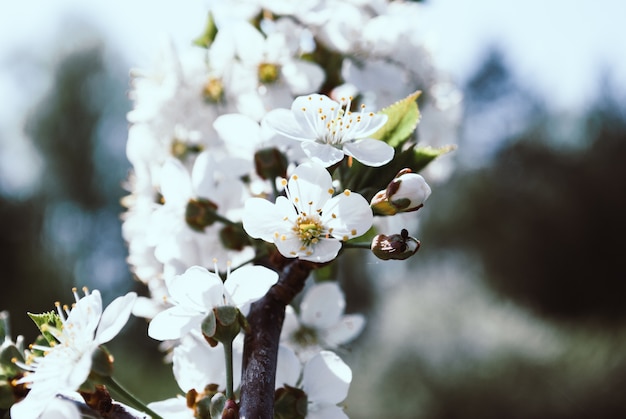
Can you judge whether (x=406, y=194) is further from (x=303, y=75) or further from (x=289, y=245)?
(x=303, y=75)

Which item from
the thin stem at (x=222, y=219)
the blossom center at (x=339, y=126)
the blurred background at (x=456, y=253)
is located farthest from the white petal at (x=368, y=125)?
the blurred background at (x=456, y=253)

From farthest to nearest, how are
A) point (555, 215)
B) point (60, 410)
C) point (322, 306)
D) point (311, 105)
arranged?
point (555, 215)
point (322, 306)
point (311, 105)
point (60, 410)

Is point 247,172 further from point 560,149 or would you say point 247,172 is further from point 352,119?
point 560,149

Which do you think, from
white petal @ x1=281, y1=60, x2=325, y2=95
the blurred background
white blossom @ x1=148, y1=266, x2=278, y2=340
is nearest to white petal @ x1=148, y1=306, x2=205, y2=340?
white blossom @ x1=148, y1=266, x2=278, y2=340

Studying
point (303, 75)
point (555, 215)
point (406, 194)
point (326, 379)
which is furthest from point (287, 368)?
point (555, 215)

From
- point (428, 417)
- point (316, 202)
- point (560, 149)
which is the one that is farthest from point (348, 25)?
point (560, 149)

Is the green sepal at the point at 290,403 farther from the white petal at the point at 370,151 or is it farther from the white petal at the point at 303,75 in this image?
the white petal at the point at 303,75
